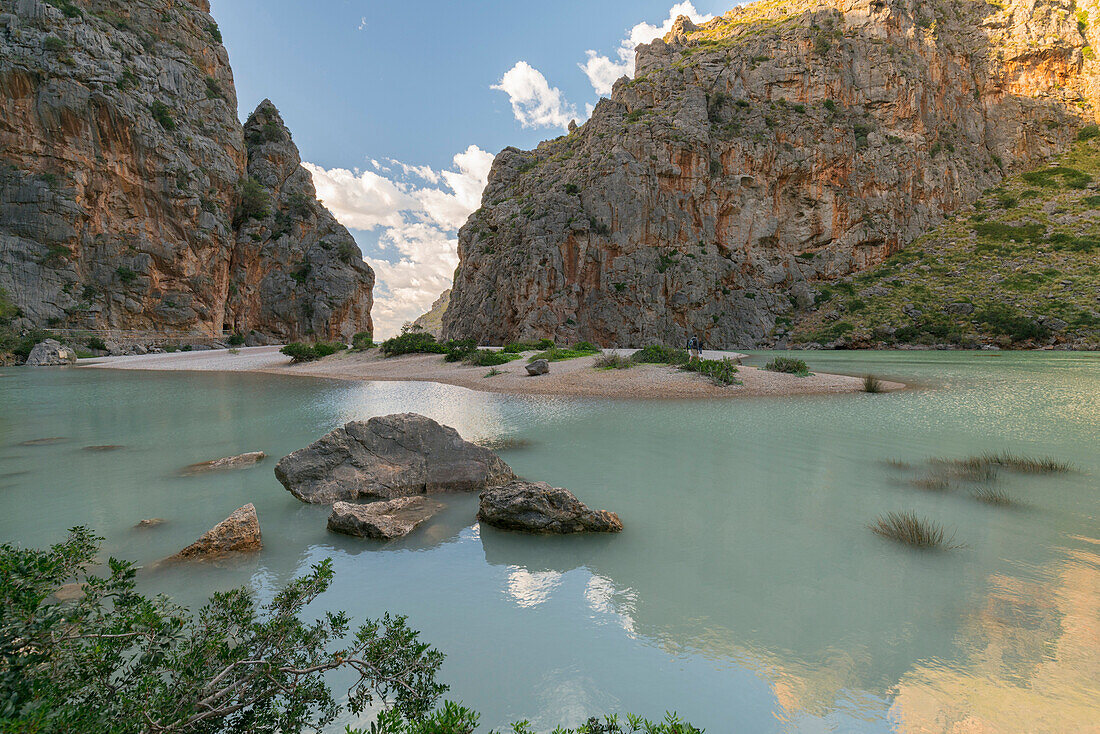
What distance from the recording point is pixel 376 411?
14719 millimetres

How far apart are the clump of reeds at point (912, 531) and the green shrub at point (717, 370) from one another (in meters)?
13.6

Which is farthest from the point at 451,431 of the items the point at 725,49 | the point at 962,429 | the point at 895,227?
the point at 725,49

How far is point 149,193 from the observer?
45.5m

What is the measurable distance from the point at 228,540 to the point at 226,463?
449 cm

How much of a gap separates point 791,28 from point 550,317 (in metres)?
52.7

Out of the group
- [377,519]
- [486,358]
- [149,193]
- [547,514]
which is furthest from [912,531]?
[149,193]

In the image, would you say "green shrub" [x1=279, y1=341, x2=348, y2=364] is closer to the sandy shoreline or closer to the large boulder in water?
the sandy shoreline

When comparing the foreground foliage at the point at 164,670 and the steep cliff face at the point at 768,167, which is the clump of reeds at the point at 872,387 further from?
the steep cliff face at the point at 768,167

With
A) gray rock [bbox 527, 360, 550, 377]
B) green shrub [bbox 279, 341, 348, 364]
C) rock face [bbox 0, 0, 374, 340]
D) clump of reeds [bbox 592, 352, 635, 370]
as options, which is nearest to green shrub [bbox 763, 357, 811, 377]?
clump of reeds [bbox 592, 352, 635, 370]

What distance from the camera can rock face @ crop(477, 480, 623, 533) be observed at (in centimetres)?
577

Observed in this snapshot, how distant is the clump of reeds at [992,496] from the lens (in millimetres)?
6539

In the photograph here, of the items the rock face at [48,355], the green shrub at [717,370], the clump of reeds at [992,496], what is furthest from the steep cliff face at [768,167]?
the clump of reeds at [992,496]

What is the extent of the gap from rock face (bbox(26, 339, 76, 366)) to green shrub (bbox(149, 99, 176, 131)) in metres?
25.3

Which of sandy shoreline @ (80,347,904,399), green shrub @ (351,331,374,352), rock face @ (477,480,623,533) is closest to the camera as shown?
rock face @ (477,480,623,533)
